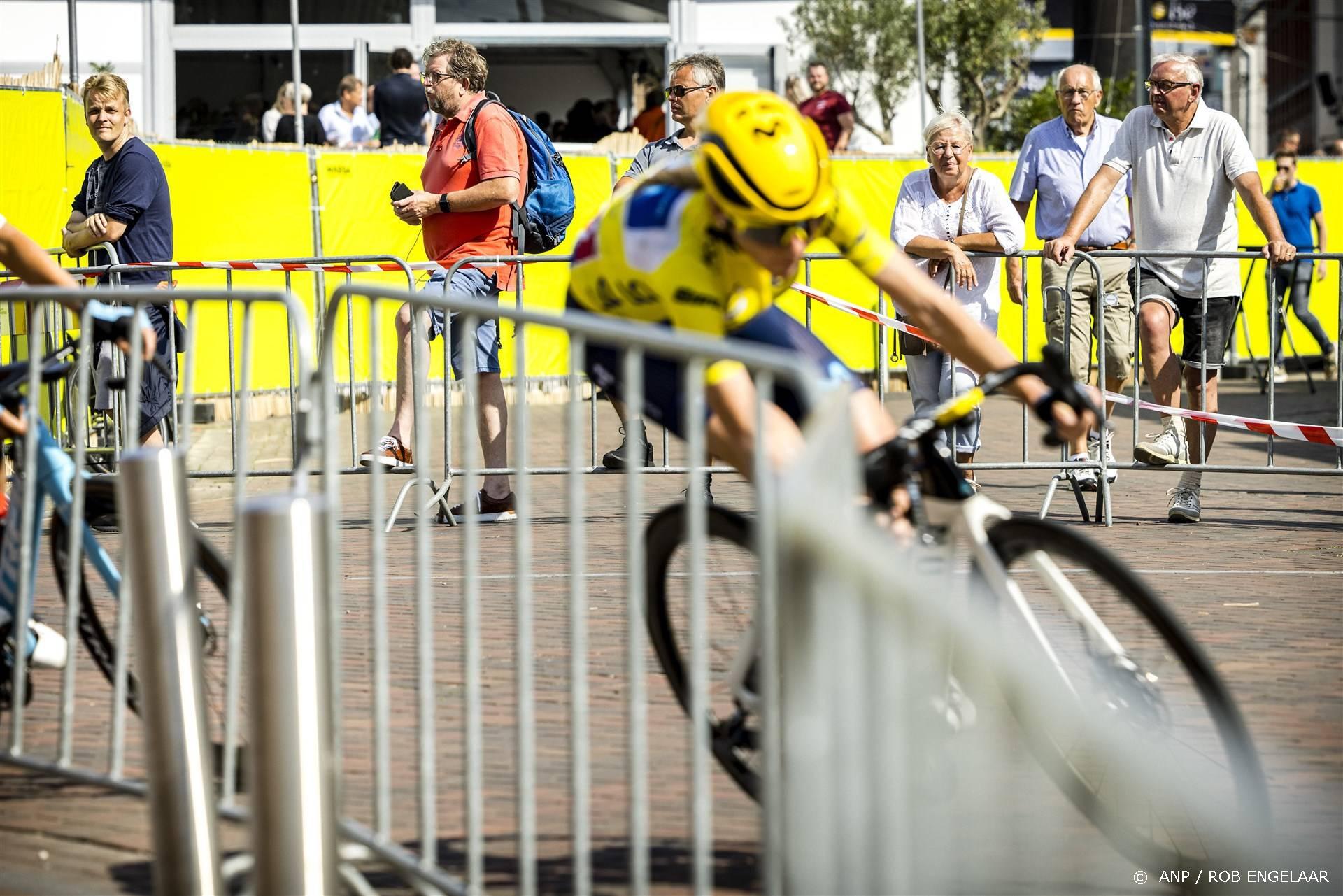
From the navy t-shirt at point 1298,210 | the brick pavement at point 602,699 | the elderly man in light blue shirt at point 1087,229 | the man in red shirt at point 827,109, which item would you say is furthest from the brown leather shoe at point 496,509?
the navy t-shirt at point 1298,210

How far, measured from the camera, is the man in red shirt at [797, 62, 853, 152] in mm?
17578

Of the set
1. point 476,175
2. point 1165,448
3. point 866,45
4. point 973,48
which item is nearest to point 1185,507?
point 1165,448

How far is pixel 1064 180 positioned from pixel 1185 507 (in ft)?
6.55

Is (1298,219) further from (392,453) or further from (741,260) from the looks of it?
(741,260)

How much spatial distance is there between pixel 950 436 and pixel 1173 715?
4507mm

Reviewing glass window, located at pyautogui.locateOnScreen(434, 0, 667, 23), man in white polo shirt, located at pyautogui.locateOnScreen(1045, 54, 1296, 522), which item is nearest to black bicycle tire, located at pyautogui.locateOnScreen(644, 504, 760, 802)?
man in white polo shirt, located at pyautogui.locateOnScreen(1045, 54, 1296, 522)

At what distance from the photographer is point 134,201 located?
8.95m

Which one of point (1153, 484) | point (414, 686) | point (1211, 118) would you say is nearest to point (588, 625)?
point (414, 686)

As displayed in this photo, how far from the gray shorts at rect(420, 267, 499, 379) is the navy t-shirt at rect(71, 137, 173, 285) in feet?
4.76

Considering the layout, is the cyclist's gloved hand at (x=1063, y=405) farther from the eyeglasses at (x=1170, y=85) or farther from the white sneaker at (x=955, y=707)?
the eyeglasses at (x=1170, y=85)

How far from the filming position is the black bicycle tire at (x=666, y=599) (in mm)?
3779

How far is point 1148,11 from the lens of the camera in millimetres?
25281

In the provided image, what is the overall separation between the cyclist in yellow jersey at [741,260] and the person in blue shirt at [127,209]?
16.2 feet

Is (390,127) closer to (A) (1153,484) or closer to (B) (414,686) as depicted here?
(A) (1153,484)
